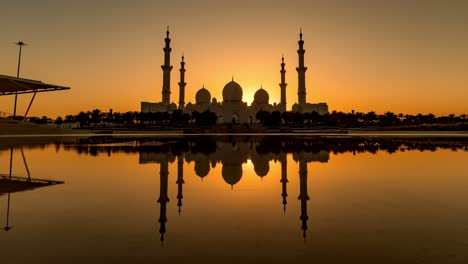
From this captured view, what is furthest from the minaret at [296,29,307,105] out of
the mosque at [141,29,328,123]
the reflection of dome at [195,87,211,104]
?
the reflection of dome at [195,87,211,104]

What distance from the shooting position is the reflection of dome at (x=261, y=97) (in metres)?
105

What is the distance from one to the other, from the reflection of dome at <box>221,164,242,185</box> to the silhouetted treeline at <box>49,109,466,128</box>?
70820mm

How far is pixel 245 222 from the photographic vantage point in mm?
6000

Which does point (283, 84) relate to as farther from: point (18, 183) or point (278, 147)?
point (18, 183)

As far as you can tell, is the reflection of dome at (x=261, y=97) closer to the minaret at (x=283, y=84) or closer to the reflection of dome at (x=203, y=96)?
the minaret at (x=283, y=84)

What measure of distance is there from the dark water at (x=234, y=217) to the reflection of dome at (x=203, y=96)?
3658 inches

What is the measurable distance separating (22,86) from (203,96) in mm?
62948

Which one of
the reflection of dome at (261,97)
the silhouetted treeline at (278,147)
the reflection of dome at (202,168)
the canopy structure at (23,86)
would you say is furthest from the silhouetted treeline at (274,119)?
the reflection of dome at (202,168)

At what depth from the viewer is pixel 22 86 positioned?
43312 mm

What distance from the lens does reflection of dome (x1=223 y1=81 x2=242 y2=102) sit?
9875 cm

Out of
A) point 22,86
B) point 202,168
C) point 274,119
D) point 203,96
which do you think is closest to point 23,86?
point 22,86

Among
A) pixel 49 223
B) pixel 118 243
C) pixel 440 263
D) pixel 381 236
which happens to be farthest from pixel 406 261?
pixel 49 223

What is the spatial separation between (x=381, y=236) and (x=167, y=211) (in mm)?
3540

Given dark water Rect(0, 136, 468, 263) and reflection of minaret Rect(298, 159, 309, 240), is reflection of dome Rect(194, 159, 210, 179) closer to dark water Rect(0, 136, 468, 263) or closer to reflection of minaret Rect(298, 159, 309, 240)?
dark water Rect(0, 136, 468, 263)
